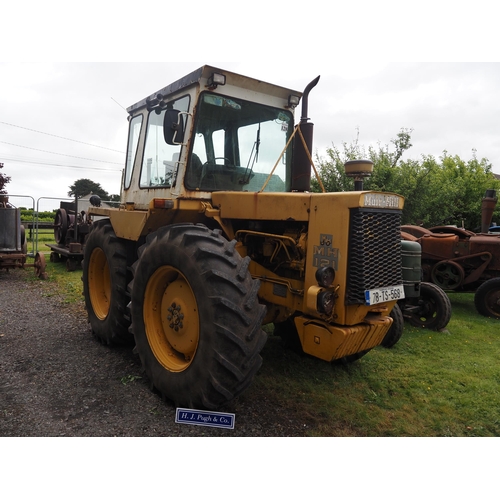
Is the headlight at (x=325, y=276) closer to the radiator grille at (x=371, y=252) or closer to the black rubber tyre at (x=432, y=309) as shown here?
the radiator grille at (x=371, y=252)

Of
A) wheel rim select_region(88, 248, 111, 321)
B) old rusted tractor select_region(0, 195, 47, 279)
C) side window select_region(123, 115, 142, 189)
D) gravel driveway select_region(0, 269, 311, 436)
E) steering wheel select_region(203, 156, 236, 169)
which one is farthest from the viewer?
old rusted tractor select_region(0, 195, 47, 279)

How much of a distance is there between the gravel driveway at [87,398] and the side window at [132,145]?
204 cm

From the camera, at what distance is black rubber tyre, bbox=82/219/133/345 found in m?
4.48

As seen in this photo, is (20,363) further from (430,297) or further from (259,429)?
(430,297)

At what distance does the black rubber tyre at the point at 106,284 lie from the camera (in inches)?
176

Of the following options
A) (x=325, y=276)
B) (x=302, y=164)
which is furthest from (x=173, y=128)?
(x=325, y=276)

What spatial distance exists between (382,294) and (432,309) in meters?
3.73

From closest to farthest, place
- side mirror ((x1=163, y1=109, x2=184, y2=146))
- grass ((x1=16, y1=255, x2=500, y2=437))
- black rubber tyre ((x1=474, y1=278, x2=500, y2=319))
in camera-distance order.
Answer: grass ((x1=16, y1=255, x2=500, y2=437)) < side mirror ((x1=163, y1=109, x2=184, y2=146)) < black rubber tyre ((x1=474, y1=278, x2=500, y2=319))

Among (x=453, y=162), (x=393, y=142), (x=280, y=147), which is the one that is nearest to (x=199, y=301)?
(x=280, y=147)

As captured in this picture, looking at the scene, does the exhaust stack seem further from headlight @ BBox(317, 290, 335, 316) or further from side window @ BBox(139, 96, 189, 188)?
headlight @ BBox(317, 290, 335, 316)

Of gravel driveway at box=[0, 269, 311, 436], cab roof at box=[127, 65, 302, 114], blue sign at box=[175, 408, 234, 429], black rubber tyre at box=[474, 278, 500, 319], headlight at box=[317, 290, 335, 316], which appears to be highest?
cab roof at box=[127, 65, 302, 114]

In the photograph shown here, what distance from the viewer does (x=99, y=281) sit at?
5.30 metres

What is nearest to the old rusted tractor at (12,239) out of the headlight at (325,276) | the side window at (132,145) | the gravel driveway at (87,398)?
the gravel driveway at (87,398)

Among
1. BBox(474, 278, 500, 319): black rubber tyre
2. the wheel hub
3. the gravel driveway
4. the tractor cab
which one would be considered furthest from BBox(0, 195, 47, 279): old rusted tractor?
BBox(474, 278, 500, 319): black rubber tyre
